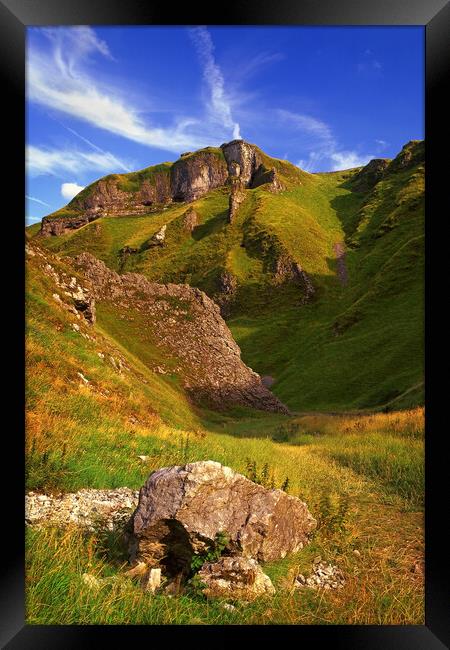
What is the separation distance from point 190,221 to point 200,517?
540 ft

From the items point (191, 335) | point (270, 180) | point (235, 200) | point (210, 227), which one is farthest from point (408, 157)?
point (191, 335)

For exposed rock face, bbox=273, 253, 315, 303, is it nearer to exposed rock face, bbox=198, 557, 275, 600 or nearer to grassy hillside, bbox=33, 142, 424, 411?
grassy hillside, bbox=33, 142, 424, 411

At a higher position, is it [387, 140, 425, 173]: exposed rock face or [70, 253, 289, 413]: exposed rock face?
[387, 140, 425, 173]: exposed rock face

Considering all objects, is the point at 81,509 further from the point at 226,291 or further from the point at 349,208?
the point at 349,208

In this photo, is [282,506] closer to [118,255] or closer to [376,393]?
[376,393]

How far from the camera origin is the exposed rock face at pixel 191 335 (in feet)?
108

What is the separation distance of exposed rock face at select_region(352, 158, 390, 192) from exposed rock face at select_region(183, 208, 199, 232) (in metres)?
82.0

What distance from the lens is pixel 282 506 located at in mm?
4719

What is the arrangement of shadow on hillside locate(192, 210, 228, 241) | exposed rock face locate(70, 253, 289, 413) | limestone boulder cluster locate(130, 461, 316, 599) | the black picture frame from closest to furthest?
limestone boulder cluster locate(130, 461, 316, 599), the black picture frame, exposed rock face locate(70, 253, 289, 413), shadow on hillside locate(192, 210, 228, 241)

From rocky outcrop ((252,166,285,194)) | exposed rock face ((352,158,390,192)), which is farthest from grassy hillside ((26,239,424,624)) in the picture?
exposed rock face ((352,158,390,192))

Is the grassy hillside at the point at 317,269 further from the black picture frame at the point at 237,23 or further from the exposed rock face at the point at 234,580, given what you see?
the exposed rock face at the point at 234,580

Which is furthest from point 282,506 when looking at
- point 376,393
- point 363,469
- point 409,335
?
point 409,335

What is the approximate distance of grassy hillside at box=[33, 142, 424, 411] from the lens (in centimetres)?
5253

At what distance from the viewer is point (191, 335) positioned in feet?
116
